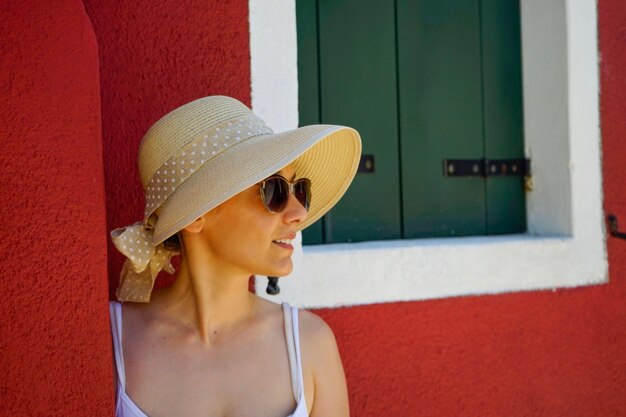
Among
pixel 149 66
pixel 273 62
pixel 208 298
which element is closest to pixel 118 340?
pixel 208 298

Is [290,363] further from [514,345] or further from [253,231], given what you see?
[514,345]

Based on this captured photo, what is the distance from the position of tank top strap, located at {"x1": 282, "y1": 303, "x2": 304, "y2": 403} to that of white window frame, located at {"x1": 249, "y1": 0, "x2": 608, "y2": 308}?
1.43 ft

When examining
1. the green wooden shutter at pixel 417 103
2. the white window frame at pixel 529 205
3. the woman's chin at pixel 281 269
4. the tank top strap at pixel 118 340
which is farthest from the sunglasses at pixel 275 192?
the green wooden shutter at pixel 417 103

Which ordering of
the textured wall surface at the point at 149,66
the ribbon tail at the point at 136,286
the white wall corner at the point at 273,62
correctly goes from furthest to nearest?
the white wall corner at the point at 273,62 < the textured wall surface at the point at 149,66 < the ribbon tail at the point at 136,286

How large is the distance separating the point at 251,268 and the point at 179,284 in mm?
254

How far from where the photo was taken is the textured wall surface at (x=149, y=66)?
2.37 m

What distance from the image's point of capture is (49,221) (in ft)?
5.14

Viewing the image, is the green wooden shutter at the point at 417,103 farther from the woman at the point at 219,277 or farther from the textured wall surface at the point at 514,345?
the woman at the point at 219,277

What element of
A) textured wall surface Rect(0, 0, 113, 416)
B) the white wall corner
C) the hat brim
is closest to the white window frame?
the white wall corner

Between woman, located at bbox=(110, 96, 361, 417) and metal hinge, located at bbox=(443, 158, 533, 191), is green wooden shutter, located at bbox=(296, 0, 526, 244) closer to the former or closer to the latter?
metal hinge, located at bbox=(443, 158, 533, 191)

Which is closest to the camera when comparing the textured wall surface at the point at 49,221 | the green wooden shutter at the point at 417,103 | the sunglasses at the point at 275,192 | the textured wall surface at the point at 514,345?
the textured wall surface at the point at 49,221

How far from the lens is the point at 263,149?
1838mm

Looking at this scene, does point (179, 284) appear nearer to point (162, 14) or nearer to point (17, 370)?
point (17, 370)

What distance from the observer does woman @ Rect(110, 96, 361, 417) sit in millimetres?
1865
